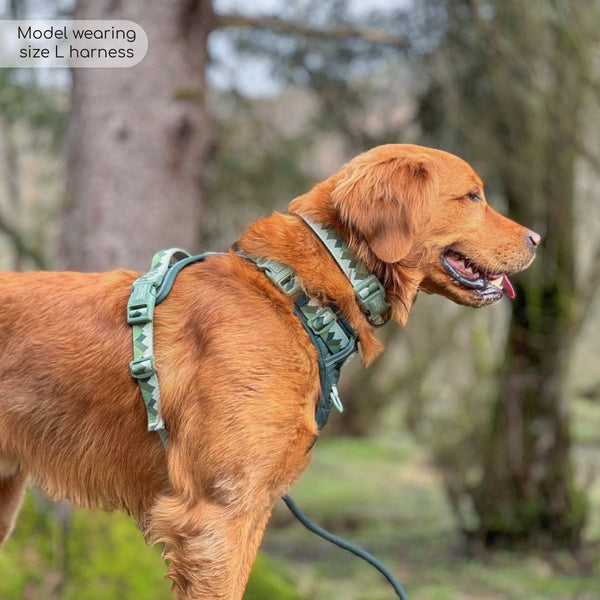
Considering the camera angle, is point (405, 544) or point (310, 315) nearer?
point (310, 315)

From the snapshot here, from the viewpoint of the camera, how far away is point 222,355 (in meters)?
3.15

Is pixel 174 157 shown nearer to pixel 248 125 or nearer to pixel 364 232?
pixel 364 232

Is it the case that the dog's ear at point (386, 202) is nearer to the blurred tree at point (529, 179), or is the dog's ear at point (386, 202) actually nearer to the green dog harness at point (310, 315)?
the green dog harness at point (310, 315)

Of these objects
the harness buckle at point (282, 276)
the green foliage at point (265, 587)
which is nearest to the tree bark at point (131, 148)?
the green foliage at point (265, 587)

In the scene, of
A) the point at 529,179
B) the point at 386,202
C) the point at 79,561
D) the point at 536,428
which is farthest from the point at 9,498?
the point at 536,428

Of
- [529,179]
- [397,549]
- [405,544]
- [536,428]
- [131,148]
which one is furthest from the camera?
[405,544]

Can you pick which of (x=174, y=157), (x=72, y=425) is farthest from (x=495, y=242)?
(x=174, y=157)

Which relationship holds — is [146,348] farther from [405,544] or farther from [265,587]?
[405,544]

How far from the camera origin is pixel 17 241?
806cm

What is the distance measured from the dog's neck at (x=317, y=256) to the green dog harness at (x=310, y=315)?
0.02m

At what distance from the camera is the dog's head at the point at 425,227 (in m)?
3.31

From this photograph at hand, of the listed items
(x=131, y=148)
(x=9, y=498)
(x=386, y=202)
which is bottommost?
(x=9, y=498)

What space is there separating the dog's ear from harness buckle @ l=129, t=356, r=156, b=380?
915mm

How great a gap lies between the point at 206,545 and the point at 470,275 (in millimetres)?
1500
